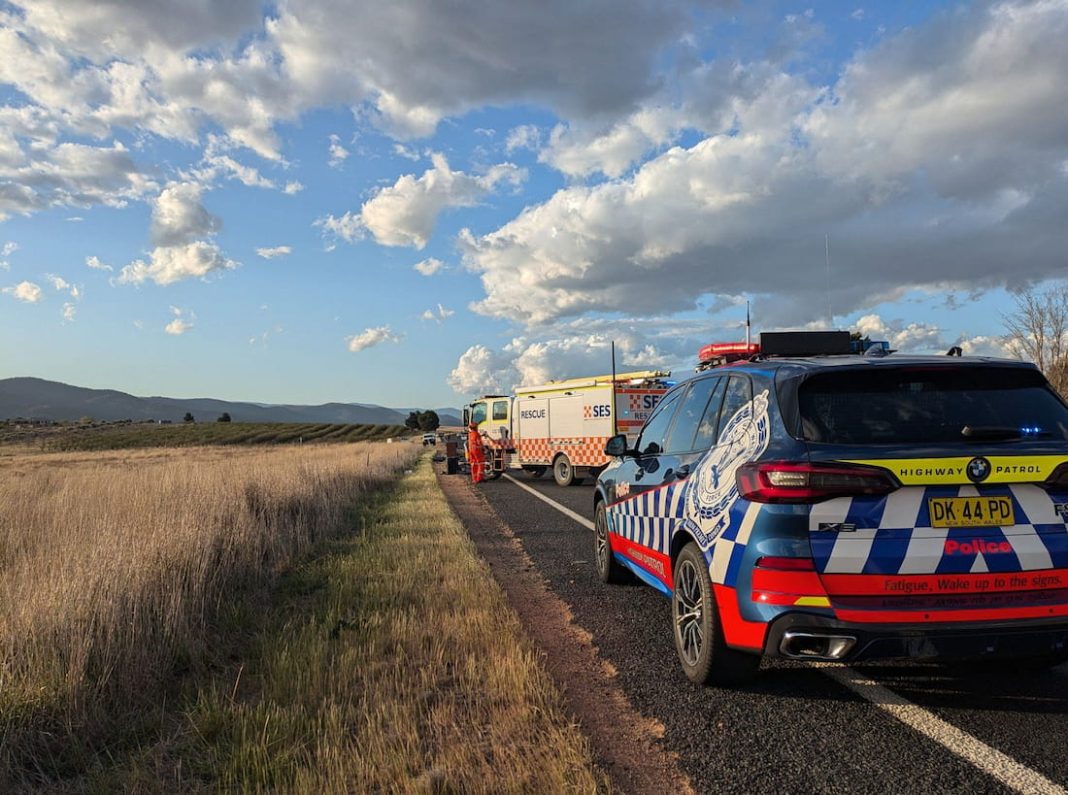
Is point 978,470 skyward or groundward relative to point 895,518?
skyward

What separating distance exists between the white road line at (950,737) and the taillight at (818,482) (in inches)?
46.4

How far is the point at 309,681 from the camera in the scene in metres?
3.89

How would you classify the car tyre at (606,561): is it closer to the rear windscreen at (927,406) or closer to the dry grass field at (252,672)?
the dry grass field at (252,672)

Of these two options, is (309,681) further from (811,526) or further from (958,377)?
(958,377)

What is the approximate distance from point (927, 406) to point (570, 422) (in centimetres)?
1667

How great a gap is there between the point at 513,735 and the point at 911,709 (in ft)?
6.71

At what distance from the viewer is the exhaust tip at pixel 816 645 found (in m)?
3.11

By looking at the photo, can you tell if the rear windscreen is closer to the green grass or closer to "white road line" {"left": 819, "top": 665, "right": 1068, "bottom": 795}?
"white road line" {"left": 819, "top": 665, "right": 1068, "bottom": 795}

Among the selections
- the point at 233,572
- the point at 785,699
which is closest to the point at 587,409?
the point at 233,572

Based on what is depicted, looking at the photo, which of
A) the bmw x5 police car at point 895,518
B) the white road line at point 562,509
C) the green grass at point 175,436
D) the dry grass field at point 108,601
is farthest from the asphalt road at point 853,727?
the green grass at point 175,436

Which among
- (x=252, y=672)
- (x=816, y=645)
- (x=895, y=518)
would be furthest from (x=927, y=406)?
(x=252, y=672)

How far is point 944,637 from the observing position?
121 inches

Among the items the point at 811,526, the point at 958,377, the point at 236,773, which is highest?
the point at 958,377

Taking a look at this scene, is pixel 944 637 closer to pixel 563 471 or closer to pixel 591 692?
pixel 591 692
